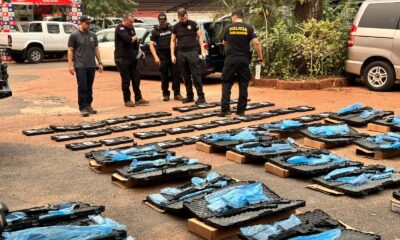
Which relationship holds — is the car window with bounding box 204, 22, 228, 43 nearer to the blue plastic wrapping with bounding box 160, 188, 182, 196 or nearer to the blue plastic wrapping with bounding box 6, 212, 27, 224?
the blue plastic wrapping with bounding box 160, 188, 182, 196

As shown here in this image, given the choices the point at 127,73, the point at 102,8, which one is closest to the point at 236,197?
the point at 127,73

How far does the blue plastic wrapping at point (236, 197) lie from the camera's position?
4.38 metres

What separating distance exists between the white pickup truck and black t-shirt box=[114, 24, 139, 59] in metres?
13.2

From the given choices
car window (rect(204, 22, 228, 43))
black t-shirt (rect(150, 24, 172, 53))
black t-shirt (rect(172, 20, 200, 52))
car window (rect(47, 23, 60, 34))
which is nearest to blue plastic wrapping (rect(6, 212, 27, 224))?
black t-shirt (rect(172, 20, 200, 52))

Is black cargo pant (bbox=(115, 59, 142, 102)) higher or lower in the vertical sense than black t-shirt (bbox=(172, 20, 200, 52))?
lower

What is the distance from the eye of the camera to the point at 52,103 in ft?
37.5

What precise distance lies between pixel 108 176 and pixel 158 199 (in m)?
1.19

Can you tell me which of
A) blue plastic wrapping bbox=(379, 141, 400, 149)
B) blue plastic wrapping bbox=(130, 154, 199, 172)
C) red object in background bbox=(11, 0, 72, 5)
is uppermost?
red object in background bbox=(11, 0, 72, 5)

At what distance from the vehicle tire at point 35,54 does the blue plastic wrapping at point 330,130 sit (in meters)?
17.9

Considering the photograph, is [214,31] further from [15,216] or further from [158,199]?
[15,216]

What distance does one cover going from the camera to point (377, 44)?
11.6m

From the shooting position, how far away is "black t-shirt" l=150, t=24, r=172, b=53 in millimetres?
10883

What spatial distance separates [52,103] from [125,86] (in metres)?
2.07

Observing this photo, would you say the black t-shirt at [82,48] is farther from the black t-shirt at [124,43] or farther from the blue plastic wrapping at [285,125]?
the blue plastic wrapping at [285,125]
